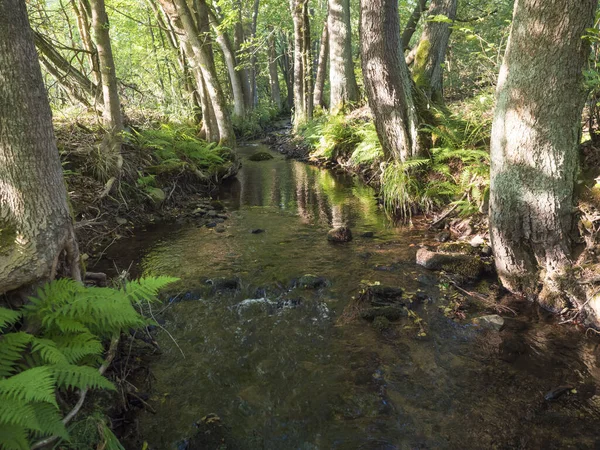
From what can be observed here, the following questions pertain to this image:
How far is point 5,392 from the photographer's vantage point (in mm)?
1984

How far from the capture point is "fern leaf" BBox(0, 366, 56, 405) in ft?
6.33

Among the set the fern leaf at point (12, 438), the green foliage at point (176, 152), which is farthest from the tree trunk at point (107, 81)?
the fern leaf at point (12, 438)

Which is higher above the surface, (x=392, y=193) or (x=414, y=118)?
(x=414, y=118)

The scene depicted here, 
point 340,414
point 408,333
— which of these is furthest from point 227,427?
point 408,333

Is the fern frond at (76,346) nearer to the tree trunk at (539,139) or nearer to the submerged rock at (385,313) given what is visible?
the submerged rock at (385,313)

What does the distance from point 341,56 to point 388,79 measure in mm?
7371

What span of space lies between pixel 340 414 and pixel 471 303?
237 cm

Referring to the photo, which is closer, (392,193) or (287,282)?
(287,282)

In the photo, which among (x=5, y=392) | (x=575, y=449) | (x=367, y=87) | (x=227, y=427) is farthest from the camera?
(x=367, y=87)

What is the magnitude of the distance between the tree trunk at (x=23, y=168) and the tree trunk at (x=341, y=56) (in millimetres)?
12158

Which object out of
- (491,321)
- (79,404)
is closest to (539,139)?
(491,321)

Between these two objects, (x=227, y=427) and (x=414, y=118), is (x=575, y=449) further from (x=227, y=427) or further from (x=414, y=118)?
(x=414, y=118)

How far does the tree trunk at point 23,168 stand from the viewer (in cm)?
284

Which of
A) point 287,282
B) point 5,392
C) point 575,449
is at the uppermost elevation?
point 5,392
